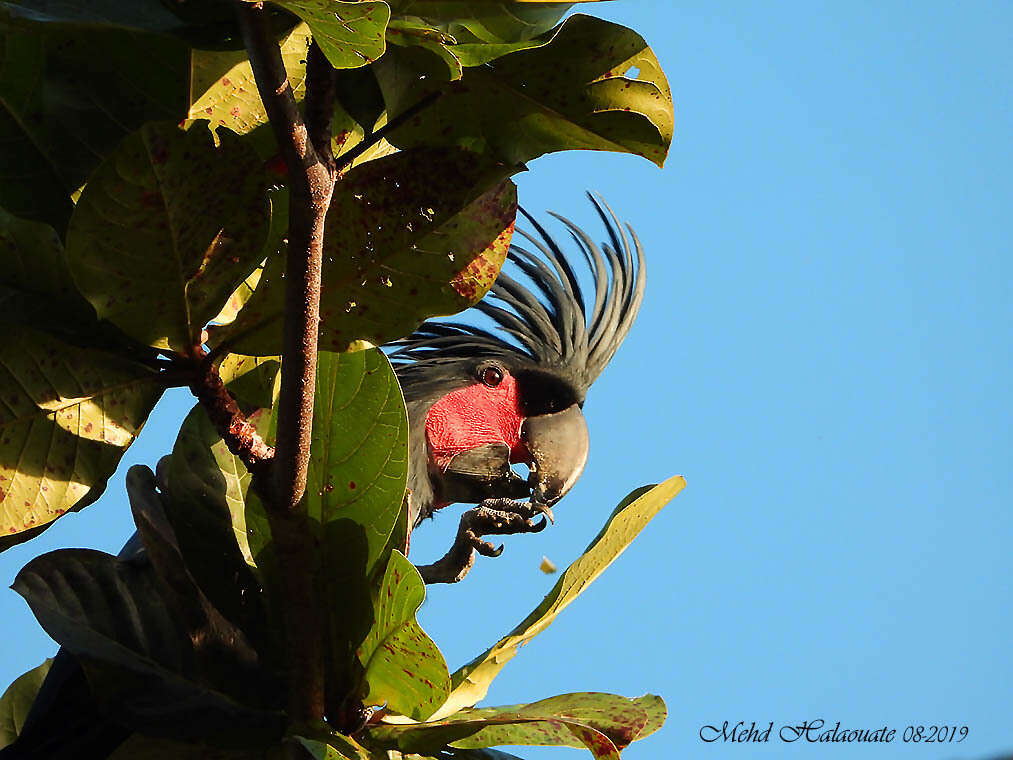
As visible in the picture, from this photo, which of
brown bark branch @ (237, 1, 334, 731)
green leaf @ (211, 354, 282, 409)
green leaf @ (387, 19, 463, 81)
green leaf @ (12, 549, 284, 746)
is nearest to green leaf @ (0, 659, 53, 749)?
green leaf @ (12, 549, 284, 746)

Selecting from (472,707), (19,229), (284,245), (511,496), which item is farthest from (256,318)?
(511,496)

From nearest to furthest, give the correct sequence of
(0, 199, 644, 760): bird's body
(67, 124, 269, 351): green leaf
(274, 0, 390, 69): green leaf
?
1. (274, 0, 390, 69): green leaf
2. (67, 124, 269, 351): green leaf
3. (0, 199, 644, 760): bird's body

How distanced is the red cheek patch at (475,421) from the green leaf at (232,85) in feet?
3.87

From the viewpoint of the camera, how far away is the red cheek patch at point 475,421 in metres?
1.98

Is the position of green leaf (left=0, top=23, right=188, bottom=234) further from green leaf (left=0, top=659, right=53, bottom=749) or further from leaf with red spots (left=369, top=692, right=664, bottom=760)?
green leaf (left=0, top=659, right=53, bottom=749)

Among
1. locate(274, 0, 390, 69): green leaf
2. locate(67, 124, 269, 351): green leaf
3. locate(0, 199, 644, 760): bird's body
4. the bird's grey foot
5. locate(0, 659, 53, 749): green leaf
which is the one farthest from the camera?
locate(0, 199, 644, 760): bird's body

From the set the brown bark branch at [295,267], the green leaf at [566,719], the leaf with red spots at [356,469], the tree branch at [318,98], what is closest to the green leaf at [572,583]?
the green leaf at [566,719]

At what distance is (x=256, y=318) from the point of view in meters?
0.76

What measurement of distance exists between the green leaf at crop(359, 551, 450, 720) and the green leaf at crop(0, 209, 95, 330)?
0.96 ft

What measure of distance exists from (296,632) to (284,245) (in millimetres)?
A: 287

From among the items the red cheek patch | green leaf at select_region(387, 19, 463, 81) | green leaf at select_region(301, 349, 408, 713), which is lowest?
green leaf at select_region(301, 349, 408, 713)

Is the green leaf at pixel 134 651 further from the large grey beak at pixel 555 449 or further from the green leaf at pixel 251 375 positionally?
the large grey beak at pixel 555 449

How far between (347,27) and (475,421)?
4.79 feet

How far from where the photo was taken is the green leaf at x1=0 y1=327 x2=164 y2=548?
73cm
